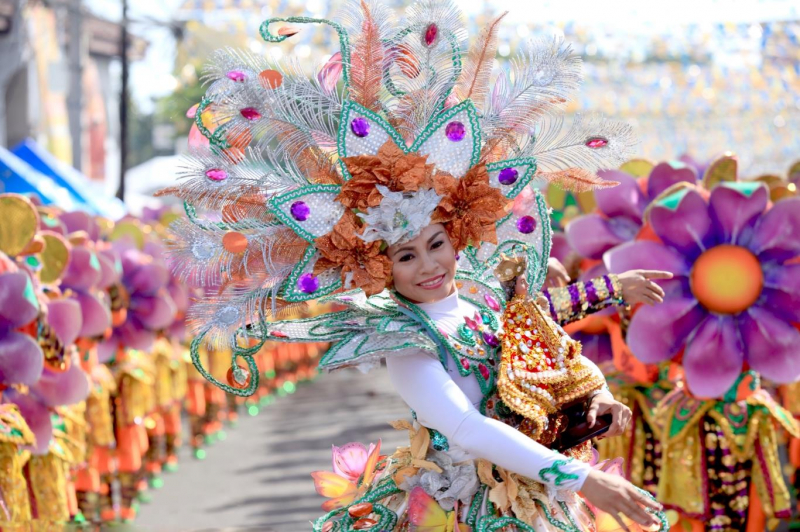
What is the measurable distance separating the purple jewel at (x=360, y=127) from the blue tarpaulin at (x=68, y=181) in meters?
9.40

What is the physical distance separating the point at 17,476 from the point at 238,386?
5.64 feet

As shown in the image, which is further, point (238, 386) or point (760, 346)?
point (760, 346)

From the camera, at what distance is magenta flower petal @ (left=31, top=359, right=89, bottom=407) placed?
4117 mm

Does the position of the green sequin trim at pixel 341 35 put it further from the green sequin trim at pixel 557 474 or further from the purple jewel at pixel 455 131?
the green sequin trim at pixel 557 474

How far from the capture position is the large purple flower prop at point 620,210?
4.59m

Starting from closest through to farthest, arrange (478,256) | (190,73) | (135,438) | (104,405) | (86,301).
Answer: (478,256) → (86,301) → (104,405) → (135,438) → (190,73)

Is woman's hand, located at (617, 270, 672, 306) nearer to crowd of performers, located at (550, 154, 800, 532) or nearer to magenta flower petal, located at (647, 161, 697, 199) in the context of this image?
crowd of performers, located at (550, 154, 800, 532)

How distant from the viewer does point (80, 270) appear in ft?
16.7

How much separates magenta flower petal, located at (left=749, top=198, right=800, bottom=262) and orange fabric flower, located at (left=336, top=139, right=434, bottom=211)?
2.01 m

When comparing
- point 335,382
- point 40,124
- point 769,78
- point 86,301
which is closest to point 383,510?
point 86,301

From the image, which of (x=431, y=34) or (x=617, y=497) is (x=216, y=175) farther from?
(x=617, y=497)

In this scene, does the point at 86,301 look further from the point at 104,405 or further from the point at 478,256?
the point at 478,256

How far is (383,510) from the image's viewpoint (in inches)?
99.7

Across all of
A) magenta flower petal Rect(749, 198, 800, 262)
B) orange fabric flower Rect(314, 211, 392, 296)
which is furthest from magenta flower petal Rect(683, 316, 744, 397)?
orange fabric flower Rect(314, 211, 392, 296)
